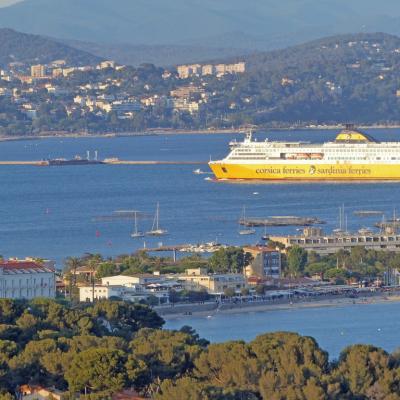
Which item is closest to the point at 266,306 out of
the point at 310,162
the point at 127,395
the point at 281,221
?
the point at 127,395

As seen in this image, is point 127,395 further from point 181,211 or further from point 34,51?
point 34,51

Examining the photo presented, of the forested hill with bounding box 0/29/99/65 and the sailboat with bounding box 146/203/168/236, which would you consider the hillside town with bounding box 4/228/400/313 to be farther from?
the forested hill with bounding box 0/29/99/65

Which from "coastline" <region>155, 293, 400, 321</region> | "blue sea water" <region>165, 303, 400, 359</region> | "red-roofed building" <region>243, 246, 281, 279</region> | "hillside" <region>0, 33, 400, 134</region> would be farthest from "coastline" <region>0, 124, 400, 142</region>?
"blue sea water" <region>165, 303, 400, 359</region>

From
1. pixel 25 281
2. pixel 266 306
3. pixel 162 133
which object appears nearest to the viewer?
pixel 25 281

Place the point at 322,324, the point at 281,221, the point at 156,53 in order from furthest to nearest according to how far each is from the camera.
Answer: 1. the point at 156,53
2. the point at 281,221
3. the point at 322,324

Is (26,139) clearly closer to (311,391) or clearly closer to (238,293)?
(238,293)

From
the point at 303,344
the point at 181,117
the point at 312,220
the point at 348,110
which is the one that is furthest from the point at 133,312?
the point at 348,110
